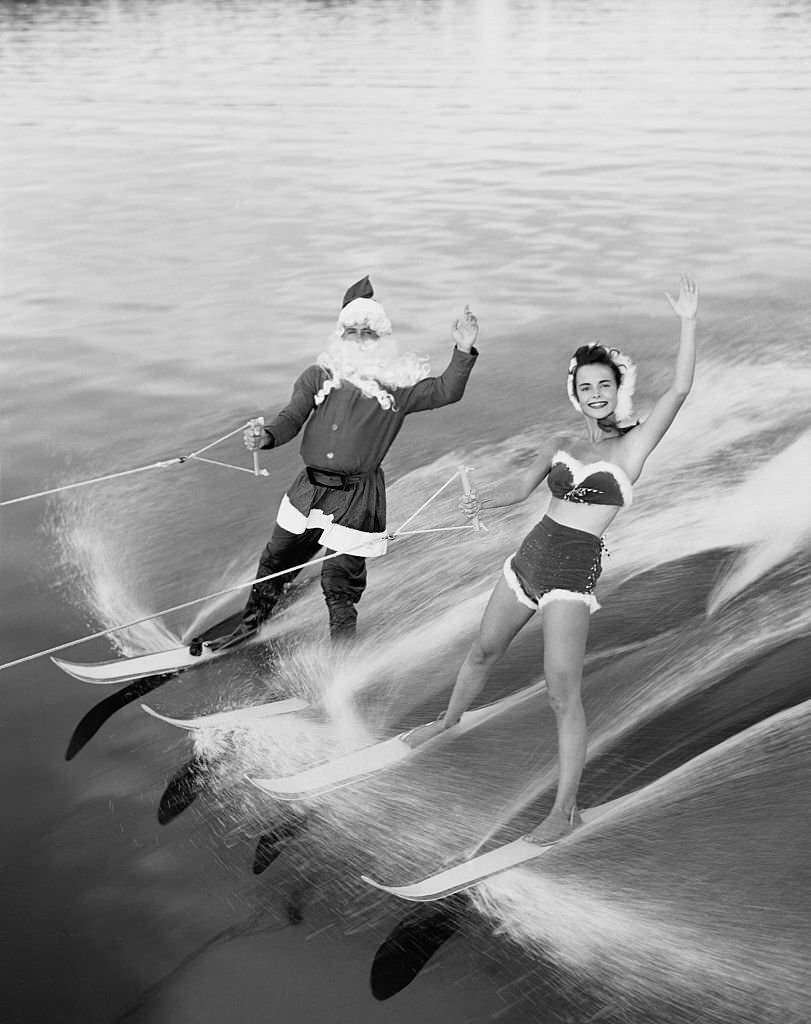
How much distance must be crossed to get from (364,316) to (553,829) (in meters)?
2.91

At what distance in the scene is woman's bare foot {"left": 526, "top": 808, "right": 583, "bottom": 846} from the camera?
518cm

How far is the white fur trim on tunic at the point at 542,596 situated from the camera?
16.9 ft

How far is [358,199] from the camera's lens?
832 inches

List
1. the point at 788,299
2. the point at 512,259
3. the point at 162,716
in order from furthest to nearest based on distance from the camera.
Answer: the point at 512,259
the point at 788,299
the point at 162,716

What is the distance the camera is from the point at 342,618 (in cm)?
702

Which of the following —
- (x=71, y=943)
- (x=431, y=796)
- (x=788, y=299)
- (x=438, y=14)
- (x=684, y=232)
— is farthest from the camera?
(x=438, y=14)

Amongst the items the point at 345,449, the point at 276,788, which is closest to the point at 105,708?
the point at 276,788

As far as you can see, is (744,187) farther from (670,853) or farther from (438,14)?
(438,14)

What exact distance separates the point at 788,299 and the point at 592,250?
143 inches

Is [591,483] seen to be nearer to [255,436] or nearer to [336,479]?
[336,479]

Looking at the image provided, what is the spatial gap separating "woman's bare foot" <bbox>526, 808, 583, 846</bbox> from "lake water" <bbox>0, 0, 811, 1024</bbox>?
0.17 m

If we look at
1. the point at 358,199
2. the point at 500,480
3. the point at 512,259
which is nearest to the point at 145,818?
the point at 500,480

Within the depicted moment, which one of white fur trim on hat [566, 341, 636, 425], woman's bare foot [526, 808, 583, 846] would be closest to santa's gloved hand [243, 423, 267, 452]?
white fur trim on hat [566, 341, 636, 425]

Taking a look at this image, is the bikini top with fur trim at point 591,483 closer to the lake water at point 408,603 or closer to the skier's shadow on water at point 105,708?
the lake water at point 408,603
